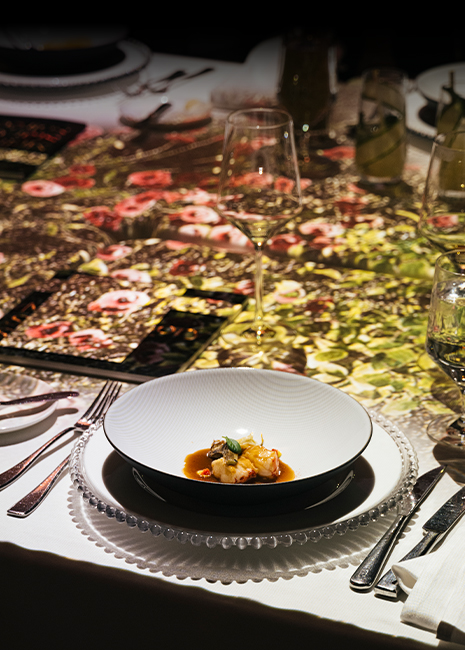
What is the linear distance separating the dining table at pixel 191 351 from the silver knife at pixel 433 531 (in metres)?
0.01

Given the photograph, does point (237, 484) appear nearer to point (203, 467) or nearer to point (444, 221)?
point (203, 467)

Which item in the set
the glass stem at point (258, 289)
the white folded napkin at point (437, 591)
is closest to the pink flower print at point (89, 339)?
the glass stem at point (258, 289)

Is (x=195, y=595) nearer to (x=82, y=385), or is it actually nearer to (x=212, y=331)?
(x=82, y=385)

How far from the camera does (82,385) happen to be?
Answer: 3.28ft

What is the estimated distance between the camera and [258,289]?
3.62ft

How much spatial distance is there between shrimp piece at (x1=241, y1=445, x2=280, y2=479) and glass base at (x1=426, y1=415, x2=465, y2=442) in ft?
0.76

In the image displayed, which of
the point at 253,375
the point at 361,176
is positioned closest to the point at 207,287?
the point at 253,375

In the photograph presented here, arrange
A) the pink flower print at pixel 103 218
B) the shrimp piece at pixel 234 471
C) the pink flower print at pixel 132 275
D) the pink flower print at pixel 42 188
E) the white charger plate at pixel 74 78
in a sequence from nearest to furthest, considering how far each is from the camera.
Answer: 1. the shrimp piece at pixel 234 471
2. the pink flower print at pixel 132 275
3. the pink flower print at pixel 103 218
4. the pink flower print at pixel 42 188
5. the white charger plate at pixel 74 78

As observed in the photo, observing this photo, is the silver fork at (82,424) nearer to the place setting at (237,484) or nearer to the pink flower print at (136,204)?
the place setting at (237,484)

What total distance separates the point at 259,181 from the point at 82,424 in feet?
1.50

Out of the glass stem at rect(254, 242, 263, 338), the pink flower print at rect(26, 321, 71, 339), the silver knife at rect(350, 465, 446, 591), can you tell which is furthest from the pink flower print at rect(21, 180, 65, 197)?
the silver knife at rect(350, 465, 446, 591)

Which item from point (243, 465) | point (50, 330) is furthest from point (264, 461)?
point (50, 330)

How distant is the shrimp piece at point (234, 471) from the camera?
726mm

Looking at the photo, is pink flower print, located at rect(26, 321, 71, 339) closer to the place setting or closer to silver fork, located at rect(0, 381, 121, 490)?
silver fork, located at rect(0, 381, 121, 490)
